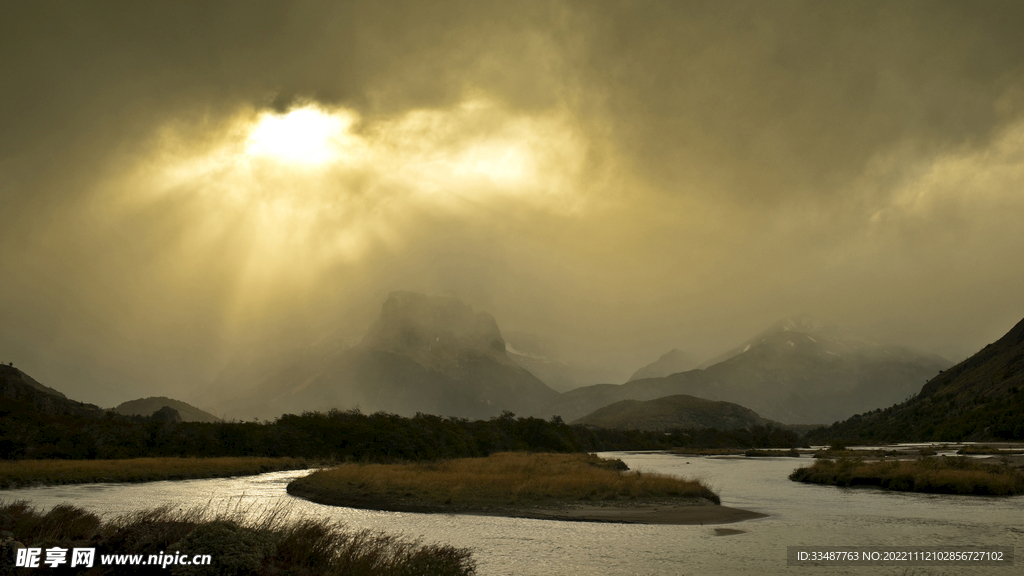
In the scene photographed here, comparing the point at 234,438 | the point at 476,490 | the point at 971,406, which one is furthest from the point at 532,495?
the point at 971,406

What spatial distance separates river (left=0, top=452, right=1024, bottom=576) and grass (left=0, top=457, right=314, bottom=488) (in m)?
7.05

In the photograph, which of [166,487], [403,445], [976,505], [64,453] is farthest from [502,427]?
[976,505]

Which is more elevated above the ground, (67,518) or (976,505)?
(67,518)

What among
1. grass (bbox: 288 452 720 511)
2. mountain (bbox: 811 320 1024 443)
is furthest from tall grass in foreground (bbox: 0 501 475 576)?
mountain (bbox: 811 320 1024 443)

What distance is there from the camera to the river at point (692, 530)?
22516mm

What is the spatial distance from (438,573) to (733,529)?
2202 cm

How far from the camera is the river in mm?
22516

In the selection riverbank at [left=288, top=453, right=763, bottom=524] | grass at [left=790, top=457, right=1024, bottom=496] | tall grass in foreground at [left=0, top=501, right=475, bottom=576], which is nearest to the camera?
tall grass in foreground at [left=0, top=501, right=475, bottom=576]

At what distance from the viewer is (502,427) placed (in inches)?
6250

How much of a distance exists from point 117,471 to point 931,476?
8288 centimetres

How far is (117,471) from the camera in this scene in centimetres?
6259

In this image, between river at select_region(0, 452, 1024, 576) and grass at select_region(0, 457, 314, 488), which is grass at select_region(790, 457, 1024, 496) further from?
grass at select_region(0, 457, 314, 488)

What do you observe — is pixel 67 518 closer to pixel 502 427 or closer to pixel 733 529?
pixel 733 529

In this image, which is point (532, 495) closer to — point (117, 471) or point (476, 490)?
point (476, 490)
